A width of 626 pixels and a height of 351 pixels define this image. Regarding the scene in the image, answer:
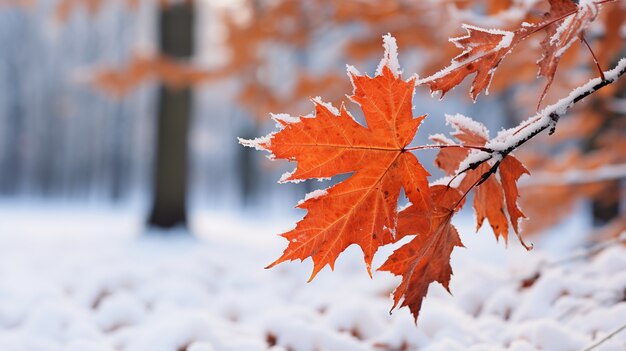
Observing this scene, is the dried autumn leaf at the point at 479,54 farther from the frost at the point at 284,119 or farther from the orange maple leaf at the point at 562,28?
the frost at the point at 284,119

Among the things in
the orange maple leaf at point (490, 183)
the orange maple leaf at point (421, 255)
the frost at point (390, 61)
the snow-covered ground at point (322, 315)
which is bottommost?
the snow-covered ground at point (322, 315)

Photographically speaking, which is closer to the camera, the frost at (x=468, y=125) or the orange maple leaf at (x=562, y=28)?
the orange maple leaf at (x=562, y=28)

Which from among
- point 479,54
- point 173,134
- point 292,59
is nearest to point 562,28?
point 479,54

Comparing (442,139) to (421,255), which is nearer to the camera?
(421,255)

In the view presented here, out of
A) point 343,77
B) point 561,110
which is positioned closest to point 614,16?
point 561,110

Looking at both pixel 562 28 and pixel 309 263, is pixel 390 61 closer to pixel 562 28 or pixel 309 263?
pixel 562 28

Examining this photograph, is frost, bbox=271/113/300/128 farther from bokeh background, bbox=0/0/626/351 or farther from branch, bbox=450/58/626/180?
bokeh background, bbox=0/0/626/351

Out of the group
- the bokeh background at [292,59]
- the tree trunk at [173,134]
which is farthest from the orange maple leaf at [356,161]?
the tree trunk at [173,134]

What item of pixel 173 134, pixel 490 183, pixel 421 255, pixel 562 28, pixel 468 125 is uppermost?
pixel 173 134
